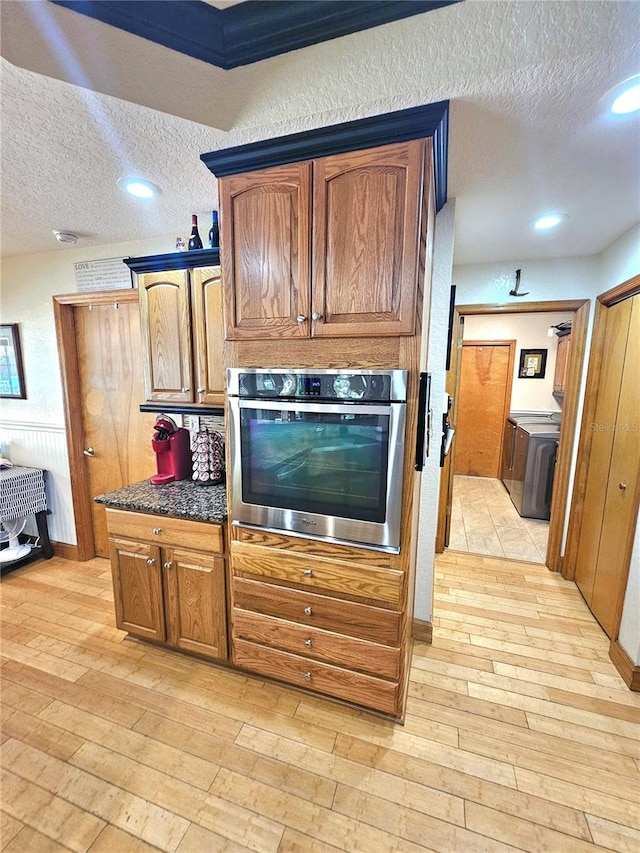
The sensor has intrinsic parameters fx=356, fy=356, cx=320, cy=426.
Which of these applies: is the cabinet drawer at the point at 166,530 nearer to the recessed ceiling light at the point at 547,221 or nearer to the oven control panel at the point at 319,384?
the oven control panel at the point at 319,384

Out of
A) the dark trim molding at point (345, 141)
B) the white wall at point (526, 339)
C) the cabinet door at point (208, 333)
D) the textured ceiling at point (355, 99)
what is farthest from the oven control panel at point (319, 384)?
the white wall at point (526, 339)

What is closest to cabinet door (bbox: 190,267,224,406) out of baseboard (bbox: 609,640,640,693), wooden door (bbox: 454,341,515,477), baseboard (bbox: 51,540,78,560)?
baseboard (bbox: 51,540,78,560)

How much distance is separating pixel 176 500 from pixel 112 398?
1.42 metres

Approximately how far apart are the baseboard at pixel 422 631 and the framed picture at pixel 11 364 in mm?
3541

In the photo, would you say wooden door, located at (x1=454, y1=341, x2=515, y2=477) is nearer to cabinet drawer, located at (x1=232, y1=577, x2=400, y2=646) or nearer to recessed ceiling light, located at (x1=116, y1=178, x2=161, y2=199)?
cabinet drawer, located at (x1=232, y1=577, x2=400, y2=646)

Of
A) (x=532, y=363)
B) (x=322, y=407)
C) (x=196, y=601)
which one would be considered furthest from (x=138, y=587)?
(x=532, y=363)

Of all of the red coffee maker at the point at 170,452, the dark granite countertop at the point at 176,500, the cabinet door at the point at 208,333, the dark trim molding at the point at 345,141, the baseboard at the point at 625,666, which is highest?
the dark trim molding at the point at 345,141

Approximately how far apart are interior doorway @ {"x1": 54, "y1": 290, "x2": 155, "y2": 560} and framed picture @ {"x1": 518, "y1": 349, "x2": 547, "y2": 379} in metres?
4.93

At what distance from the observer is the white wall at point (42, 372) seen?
274 cm

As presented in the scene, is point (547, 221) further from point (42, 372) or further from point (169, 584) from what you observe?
point (42, 372)

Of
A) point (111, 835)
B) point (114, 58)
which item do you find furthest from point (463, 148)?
point (111, 835)

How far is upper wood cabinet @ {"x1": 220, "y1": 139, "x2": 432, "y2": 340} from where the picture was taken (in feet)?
4.17

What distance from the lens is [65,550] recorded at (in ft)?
10.2

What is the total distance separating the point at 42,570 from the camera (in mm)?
2936
